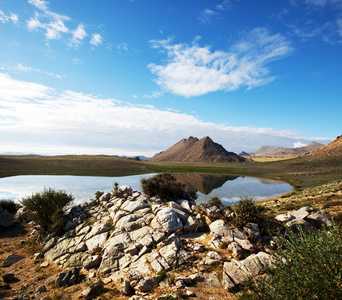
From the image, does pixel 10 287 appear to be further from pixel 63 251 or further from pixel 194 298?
pixel 194 298

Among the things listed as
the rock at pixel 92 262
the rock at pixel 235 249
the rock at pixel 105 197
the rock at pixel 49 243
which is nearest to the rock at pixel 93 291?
the rock at pixel 92 262

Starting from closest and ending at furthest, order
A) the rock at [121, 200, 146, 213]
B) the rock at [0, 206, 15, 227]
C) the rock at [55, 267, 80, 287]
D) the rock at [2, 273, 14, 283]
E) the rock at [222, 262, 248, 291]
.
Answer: the rock at [222, 262, 248, 291]
the rock at [55, 267, 80, 287]
the rock at [2, 273, 14, 283]
the rock at [121, 200, 146, 213]
the rock at [0, 206, 15, 227]

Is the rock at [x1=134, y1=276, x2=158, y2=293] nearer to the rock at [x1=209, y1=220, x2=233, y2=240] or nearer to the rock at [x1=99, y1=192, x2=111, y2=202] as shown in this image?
the rock at [x1=209, y1=220, x2=233, y2=240]

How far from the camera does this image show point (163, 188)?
13000 mm

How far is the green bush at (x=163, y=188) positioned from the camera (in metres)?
13.0

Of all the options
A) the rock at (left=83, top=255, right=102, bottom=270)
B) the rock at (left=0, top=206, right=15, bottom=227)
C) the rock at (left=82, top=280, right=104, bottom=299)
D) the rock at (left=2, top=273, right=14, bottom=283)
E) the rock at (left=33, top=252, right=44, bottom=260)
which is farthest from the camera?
A: the rock at (left=0, top=206, right=15, bottom=227)

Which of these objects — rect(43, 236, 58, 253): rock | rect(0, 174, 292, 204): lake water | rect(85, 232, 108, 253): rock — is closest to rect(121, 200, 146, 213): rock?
rect(85, 232, 108, 253): rock

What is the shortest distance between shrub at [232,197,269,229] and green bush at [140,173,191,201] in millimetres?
4939

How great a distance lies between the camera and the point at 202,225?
9.62m

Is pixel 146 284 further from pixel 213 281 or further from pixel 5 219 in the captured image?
pixel 5 219

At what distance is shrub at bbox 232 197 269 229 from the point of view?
849 centimetres

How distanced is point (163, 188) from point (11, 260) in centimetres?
938

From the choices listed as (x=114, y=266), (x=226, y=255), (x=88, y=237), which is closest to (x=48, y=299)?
(x=114, y=266)

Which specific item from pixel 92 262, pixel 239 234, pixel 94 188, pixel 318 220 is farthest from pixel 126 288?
pixel 94 188
